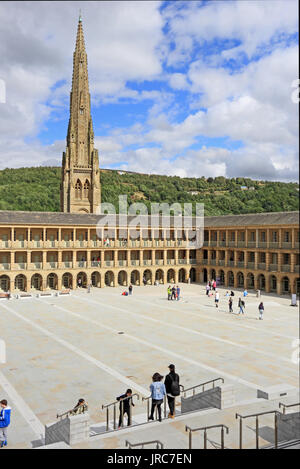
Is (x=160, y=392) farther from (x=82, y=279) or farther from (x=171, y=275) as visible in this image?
(x=171, y=275)

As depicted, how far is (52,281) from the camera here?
4975 centimetres

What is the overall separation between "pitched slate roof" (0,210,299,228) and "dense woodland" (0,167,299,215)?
19881 millimetres

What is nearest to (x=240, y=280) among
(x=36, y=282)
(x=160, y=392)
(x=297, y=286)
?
(x=297, y=286)

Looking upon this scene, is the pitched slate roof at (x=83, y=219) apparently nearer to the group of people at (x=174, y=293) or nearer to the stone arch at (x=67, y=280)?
the stone arch at (x=67, y=280)

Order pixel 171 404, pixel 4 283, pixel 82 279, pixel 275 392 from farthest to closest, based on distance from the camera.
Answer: pixel 82 279
pixel 4 283
pixel 275 392
pixel 171 404

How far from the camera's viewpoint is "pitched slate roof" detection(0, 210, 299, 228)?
45531mm

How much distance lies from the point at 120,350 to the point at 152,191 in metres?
90.8

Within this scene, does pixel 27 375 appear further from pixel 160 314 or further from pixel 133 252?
pixel 133 252

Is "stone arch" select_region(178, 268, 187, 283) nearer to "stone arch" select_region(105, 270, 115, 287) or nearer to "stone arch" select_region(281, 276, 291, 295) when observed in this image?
"stone arch" select_region(105, 270, 115, 287)

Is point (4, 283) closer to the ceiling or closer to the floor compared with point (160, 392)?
closer to the floor

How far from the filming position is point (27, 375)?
18.4m

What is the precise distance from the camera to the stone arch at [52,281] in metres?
49.0

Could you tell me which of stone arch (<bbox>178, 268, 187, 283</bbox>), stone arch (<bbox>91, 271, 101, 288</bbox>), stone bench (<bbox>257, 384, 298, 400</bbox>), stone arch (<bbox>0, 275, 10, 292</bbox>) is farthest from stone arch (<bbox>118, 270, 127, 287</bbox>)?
stone bench (<bbox>257, 384, 298, 400</bbox>)
